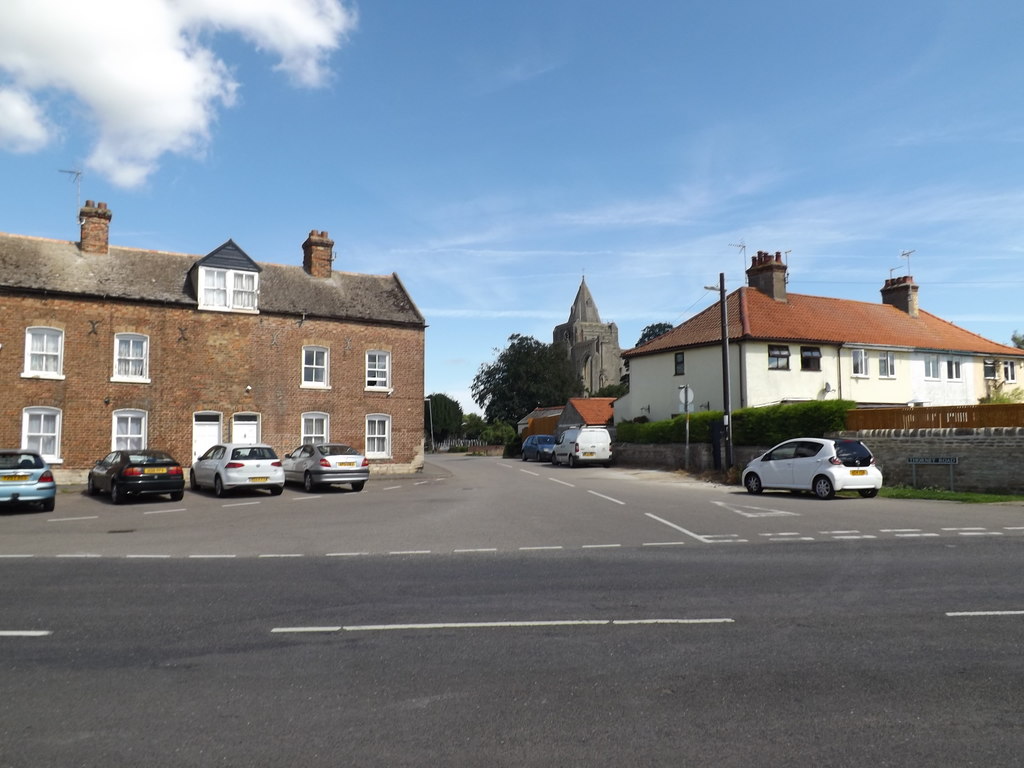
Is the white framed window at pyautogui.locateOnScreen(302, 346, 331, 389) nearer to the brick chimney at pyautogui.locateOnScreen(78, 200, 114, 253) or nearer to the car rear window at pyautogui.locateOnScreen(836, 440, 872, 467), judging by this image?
the brick chimney at pyautogui.locateOnScreen(78, 200, 114, 253)

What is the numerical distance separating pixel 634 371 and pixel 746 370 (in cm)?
913

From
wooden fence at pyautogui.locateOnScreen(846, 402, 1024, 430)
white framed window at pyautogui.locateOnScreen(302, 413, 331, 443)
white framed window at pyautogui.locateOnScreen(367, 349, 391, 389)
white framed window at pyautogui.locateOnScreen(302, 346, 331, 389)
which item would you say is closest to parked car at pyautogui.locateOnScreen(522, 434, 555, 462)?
white framed window at pyautogui.locateOnScreen(367, 349, 391, 389)

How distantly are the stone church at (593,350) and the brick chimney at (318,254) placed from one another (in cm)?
7978

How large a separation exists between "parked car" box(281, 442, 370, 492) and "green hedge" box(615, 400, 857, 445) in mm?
14887

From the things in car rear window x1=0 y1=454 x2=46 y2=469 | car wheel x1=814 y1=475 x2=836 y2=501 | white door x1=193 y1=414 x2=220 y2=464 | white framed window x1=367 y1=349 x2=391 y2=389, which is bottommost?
car wheel x1=814 y1=475 x2=836 y2=501

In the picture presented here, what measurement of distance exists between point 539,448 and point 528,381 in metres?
40.8

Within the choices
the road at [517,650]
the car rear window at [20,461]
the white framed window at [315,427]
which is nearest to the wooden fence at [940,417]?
the road at [517,650]

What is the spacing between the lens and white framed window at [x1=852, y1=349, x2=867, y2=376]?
133 feet

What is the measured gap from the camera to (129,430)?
27938 millimetres

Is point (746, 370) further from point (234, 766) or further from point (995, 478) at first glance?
point (234, 766)

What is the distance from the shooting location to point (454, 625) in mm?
7039

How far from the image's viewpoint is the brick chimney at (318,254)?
33375mm

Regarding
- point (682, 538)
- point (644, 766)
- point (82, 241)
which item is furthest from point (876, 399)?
point (644, 766)

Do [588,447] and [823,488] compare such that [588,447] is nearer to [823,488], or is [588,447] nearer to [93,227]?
[823,488]
